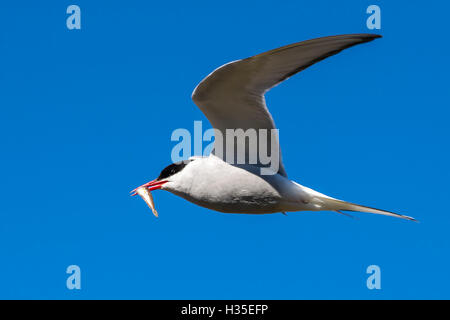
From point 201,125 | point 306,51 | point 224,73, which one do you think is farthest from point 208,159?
point 306,51

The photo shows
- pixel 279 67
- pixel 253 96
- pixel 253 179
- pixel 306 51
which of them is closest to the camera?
pixel 306 51

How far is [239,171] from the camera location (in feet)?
16.0

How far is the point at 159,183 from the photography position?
5.32 m

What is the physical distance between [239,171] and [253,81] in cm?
96

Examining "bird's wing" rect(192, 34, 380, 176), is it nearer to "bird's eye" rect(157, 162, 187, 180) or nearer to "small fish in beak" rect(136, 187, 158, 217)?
"bird's eye" rect(157, 162, 187, 180)

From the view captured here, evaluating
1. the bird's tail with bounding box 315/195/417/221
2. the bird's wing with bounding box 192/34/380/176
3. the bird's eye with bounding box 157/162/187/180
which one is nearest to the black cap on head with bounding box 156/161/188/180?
the bird's eye with bounding box 157/162/187/180

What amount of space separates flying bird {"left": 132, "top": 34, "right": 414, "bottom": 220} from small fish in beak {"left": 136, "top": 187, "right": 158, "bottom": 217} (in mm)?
15

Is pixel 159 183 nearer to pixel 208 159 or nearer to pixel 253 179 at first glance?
pixel 208 159

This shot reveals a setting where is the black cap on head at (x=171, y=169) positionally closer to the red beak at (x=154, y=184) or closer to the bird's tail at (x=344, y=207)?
the red beak at (x=154, y=184)

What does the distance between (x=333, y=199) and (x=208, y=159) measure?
1.30 metres

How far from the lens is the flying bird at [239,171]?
171 inches

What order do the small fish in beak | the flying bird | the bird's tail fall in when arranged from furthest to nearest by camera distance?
the small fish in beak
the bird's tail
the flying bird

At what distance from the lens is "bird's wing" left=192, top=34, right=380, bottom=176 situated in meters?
3.79

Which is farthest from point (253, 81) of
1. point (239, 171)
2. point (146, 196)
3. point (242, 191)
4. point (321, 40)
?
point (146, 196)
